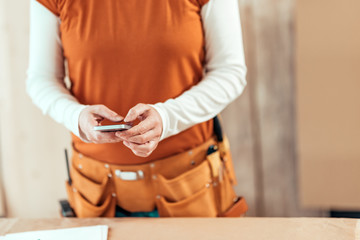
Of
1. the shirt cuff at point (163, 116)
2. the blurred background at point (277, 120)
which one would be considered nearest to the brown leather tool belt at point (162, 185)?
the shirt cuff at point (163, 116)

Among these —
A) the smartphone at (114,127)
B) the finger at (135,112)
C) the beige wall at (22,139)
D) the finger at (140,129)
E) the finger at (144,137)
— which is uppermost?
the finger at (135,112)

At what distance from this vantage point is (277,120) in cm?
135

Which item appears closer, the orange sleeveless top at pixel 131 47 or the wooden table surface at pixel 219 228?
the wooden table surface at pixel 219 228

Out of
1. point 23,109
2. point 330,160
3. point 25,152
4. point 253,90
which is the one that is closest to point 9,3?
point 23,109

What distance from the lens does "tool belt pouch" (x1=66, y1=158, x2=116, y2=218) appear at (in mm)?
865

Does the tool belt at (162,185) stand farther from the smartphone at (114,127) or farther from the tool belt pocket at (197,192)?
the smartphone at (114,127)

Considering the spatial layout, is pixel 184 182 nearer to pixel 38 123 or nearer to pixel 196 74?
pixel 196 74

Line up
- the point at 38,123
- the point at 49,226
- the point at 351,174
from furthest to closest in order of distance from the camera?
the point at 38,123, the point at 351,174, the point at 49,226

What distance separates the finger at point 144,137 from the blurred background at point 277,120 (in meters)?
0.68

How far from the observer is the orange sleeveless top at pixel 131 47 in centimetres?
79

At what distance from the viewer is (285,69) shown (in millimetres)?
1312

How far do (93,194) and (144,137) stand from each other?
0.26m

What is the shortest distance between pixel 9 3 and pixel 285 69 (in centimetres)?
95

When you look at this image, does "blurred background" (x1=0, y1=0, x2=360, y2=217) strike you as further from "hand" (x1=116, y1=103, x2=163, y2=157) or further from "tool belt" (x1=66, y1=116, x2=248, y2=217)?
"hand" (x1=116, y1=103, x2=163, y2=157)
